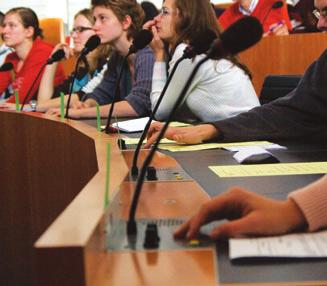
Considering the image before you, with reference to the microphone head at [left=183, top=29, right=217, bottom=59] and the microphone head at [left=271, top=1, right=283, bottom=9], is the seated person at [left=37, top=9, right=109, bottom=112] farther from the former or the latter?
the microphone head at [left=183, top=29, right=217, bottom=59]

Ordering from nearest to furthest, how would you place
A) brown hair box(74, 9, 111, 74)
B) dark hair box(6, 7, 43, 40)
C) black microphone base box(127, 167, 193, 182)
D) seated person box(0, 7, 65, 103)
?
1. black microphone base box(127, 167, 193, 182)
2. brown hair box(74, 9, 111, 74)
3. seated person box(0, 7, 65, 103)
4. dark hair box(6, 7, 43, 40)

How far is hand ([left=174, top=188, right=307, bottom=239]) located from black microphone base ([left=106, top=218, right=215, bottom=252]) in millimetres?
13

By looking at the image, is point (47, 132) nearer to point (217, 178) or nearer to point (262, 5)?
point (217, 178)

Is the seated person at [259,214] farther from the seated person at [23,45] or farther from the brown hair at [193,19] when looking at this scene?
the seated person at [23,45]

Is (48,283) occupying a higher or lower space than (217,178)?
higher

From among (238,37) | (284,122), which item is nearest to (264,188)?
(238,37)

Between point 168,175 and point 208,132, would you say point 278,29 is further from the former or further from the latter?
point 168,175

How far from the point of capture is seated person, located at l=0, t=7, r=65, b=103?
178 inches

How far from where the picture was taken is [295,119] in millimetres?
1992

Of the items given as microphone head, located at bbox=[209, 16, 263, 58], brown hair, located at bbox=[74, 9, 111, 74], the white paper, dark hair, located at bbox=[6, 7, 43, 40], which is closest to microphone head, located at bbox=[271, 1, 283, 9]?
brown hair, located at bbox=[74, 9, 111, 74]

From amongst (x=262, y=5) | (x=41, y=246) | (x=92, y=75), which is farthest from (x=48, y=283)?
(x=262, y=5)

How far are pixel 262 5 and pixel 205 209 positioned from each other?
383 centimetres

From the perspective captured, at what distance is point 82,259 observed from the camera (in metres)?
0.68

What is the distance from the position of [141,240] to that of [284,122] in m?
1.17
